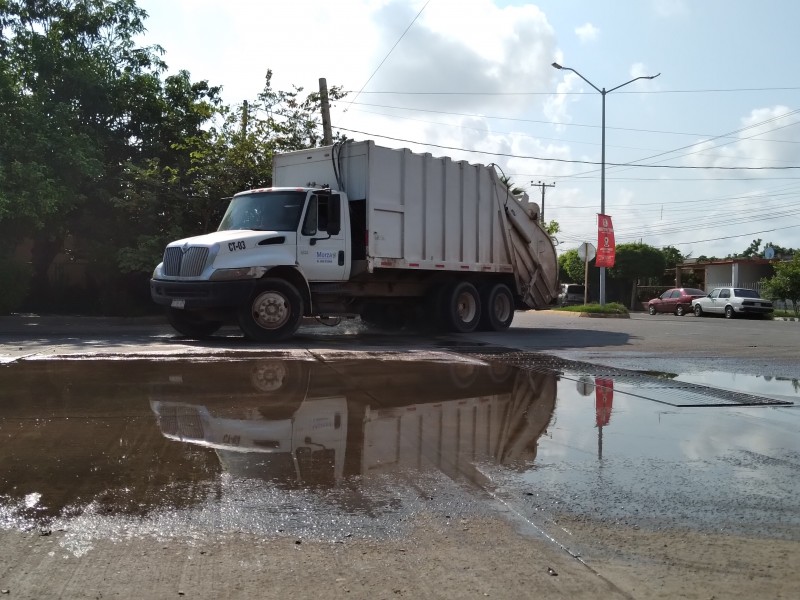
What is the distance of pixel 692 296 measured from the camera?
3922cm

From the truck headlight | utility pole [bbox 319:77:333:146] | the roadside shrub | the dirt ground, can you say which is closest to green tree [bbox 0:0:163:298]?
the roadside shrub

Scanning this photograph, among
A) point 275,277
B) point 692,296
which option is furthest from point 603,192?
point 275,277

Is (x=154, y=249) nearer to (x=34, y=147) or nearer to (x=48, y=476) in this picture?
(x=34, y=147)

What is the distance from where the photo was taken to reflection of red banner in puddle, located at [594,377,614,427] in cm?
665

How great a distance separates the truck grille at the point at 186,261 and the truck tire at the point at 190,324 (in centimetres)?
84

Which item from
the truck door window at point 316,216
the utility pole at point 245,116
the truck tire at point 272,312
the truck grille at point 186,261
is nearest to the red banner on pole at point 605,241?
the utility pole at point 245,116

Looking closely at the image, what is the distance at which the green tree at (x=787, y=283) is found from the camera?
38.2 metres

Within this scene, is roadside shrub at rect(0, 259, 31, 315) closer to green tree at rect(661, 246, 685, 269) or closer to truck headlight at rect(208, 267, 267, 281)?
truck headlight at rect(208, 267, 267, 281)

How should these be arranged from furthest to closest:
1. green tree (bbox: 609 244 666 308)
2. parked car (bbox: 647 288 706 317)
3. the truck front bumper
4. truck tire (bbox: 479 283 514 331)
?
green tree (bbox: 609 244 666 308)
parked car (bbox: 647 288 706 317)
truck tire (bbox: 479 283 514 331)
the truck front bumper

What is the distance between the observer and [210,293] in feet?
41.3

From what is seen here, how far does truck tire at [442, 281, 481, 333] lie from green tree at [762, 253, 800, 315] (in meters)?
27.7

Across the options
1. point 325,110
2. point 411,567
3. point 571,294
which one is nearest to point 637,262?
point 571,294

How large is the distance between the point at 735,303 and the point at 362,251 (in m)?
25.2

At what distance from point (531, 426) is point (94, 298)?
20089 millimetres
